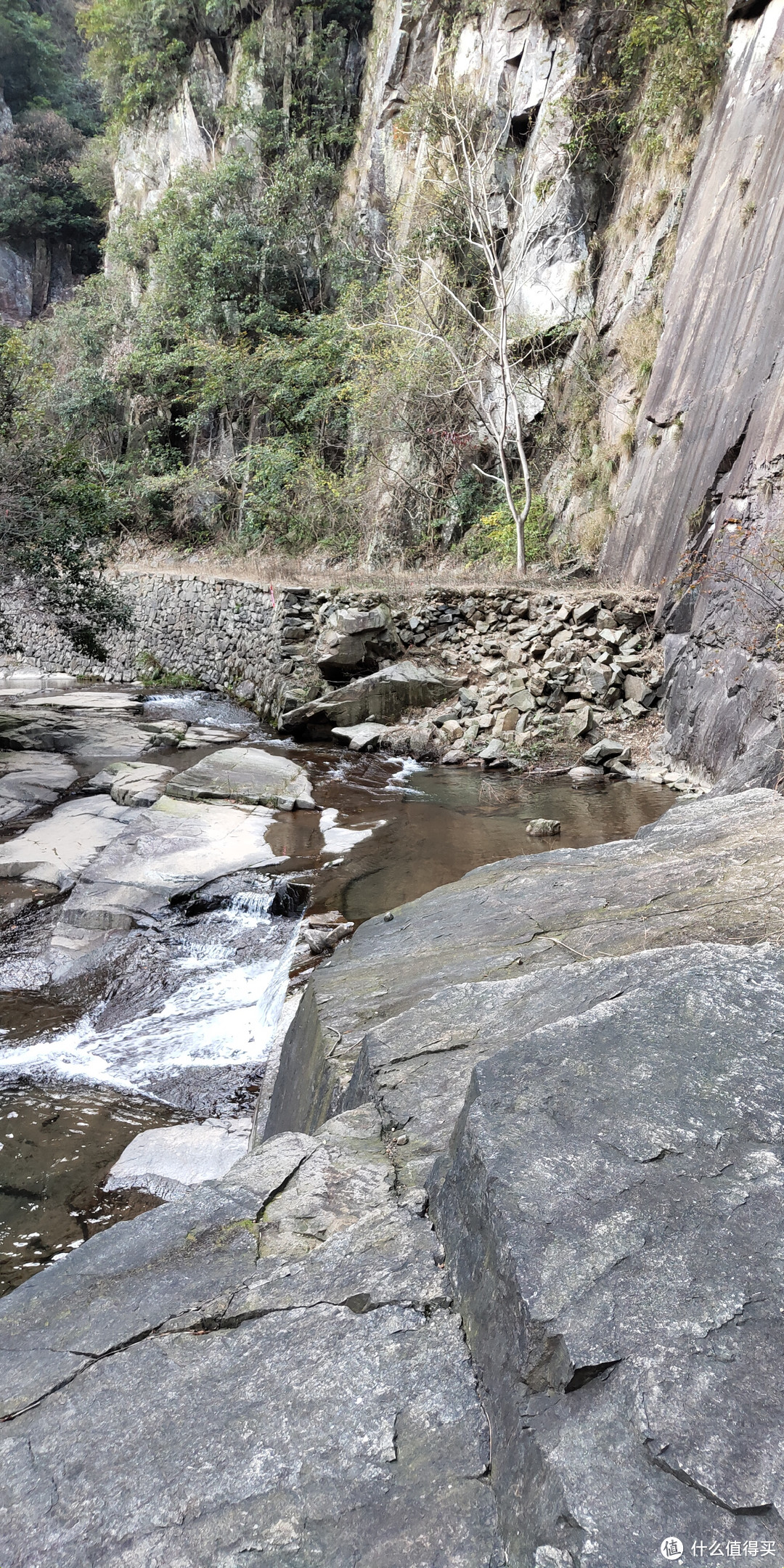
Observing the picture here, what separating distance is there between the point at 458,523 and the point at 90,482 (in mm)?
7609

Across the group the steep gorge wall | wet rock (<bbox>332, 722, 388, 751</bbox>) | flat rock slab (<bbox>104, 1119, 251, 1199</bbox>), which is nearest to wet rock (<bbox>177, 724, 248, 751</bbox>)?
wet rock (<bbox>332, 722, 388, 751</bbox>)

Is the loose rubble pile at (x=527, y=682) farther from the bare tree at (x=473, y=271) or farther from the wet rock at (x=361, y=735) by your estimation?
the bare tree at (x=473, y=271)

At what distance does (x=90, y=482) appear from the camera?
35.9 ft

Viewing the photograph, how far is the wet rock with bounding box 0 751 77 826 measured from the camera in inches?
318

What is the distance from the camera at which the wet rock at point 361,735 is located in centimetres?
1098

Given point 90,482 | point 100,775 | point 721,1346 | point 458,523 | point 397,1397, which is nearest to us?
point 721,1346

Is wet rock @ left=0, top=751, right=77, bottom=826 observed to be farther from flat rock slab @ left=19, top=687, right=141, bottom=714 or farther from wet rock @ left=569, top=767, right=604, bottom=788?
wet rock @ left=569, top=767, right=604, bottom=788

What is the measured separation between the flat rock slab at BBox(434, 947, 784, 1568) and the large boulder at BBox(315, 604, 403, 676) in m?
10.8

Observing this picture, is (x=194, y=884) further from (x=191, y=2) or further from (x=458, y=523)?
(x=191, y=2)

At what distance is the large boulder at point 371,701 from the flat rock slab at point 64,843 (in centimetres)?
419

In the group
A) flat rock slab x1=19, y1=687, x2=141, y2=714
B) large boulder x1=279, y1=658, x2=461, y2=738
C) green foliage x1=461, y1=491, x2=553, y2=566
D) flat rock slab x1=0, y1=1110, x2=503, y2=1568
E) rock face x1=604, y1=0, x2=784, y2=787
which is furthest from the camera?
green foliage x1=461, y1=491, x2=553, y2=566

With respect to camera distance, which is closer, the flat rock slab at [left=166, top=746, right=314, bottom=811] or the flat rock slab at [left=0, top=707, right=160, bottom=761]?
the flat rock slab at [left=166, top=746, right=314, bottom=811]

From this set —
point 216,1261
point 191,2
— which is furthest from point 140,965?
point 191,2

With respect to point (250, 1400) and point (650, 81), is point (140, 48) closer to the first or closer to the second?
Answer: point (650, 81)
